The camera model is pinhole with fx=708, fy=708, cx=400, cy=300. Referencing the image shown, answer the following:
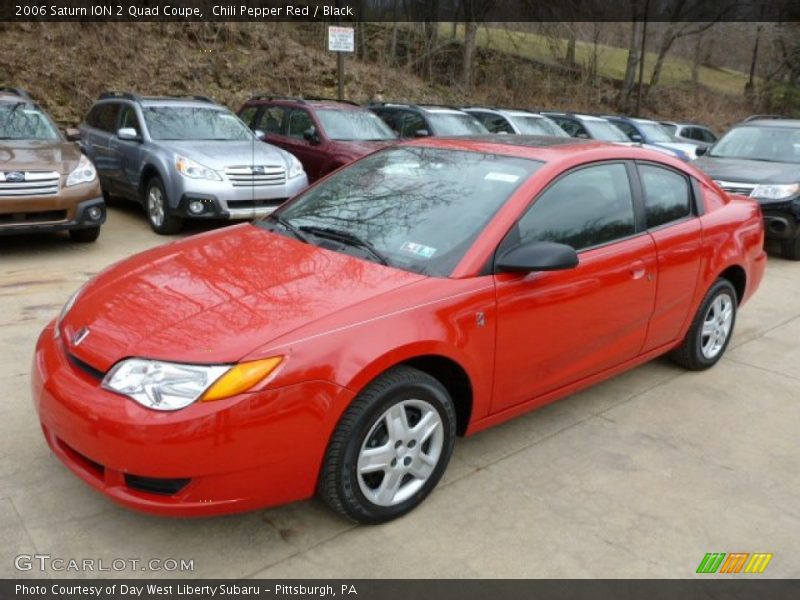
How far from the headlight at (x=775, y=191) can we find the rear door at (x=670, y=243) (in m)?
4.71

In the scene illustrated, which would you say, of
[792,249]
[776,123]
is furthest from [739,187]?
[776,123]

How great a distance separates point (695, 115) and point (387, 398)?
108 ft

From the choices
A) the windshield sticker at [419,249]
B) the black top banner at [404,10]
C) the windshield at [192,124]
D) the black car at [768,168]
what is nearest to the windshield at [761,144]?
the black car at [768,168]

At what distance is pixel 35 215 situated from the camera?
688 cm

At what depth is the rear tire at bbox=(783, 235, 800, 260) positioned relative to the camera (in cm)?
857

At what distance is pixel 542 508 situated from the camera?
10.2 ft

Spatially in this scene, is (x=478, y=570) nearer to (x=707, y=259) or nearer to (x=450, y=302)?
(x=450, y=302)

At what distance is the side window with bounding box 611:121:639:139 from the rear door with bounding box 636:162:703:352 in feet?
40.7

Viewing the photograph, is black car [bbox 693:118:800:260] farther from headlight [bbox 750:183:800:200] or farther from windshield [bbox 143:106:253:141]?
windshield [bbox 143:106:253:141]

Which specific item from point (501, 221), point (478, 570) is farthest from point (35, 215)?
point (478, 570)

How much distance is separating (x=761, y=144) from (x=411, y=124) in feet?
17.5

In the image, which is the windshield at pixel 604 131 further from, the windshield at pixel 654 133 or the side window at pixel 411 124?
the side window at pixel 411 124

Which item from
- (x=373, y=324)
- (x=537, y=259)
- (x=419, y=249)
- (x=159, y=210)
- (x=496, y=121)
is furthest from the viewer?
(x=496, y=121)

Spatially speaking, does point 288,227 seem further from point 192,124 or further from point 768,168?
point 768,168
